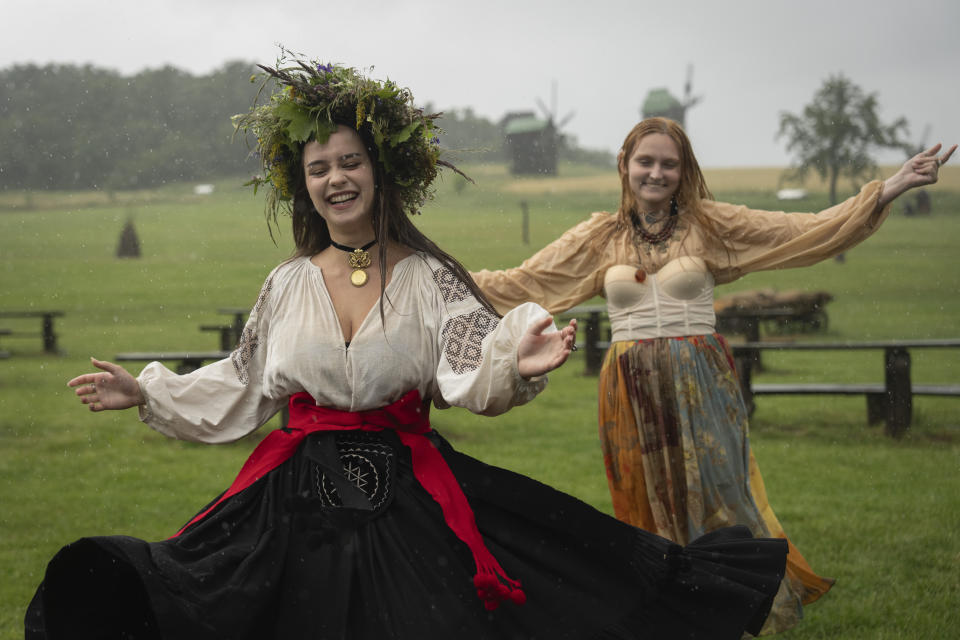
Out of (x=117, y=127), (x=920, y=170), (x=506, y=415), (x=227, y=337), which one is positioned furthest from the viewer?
(x=117, y=127)

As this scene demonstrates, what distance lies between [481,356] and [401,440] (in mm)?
326

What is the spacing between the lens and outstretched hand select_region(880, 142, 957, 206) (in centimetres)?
403

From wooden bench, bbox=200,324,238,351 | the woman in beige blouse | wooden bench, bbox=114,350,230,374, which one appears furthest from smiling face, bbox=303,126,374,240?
wooden bench, bbox=200,324,238,351

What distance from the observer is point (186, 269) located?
19203 millimetres

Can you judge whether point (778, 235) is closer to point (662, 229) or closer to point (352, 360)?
point (662, 229)

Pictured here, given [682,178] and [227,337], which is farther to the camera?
[227,337]

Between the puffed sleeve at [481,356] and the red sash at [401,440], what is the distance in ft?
0.44

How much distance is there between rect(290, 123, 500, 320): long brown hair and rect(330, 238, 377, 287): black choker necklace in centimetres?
5

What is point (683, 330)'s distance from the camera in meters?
4.29

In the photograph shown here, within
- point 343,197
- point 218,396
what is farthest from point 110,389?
point 343,197

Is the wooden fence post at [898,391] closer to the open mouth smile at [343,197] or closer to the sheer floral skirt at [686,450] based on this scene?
the sheer floral skirt at [686,450]

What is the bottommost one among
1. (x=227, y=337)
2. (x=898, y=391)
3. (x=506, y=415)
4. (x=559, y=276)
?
(x=506, y=415)

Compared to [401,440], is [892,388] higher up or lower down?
lower down

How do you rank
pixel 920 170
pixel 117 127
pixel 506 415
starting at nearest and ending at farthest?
pixel 920 170, pixel 506 415, pixel 117 127
